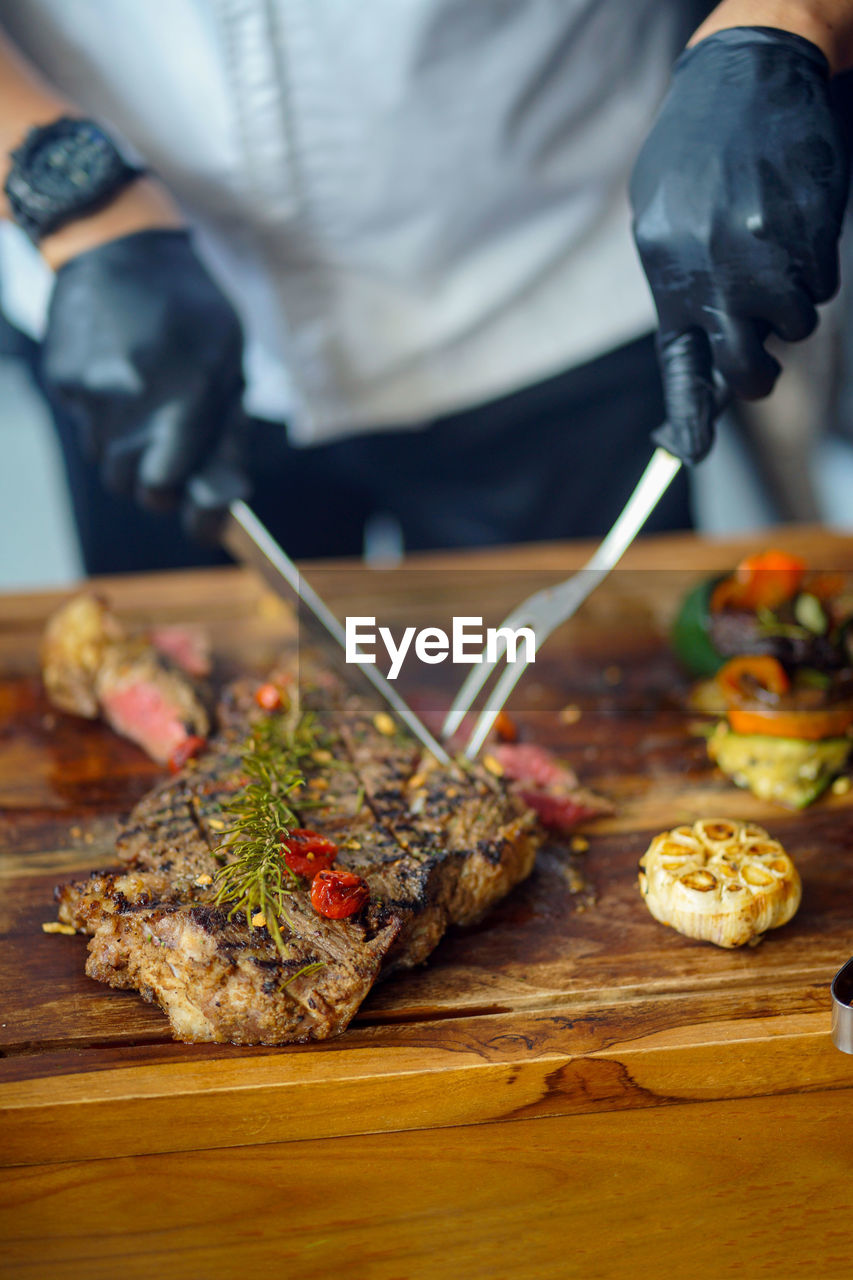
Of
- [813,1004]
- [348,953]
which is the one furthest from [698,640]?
[348,953]

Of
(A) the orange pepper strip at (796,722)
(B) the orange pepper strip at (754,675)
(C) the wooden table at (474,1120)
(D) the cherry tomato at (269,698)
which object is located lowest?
(C) the wooden table at (474,1120)

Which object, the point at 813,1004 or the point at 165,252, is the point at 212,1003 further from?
the point at 165,252

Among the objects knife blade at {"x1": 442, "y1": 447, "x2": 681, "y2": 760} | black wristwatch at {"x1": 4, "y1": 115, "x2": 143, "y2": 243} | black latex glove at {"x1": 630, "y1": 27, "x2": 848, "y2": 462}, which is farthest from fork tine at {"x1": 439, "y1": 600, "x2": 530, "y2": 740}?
black wristwatch at {"x1": 4, "y1": 115, "x2": 143, "y2": 243}

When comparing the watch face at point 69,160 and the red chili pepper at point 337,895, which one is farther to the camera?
the watch face at point 69,160

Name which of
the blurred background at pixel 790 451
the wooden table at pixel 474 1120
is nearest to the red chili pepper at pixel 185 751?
the wooden table at pixel 474 1120

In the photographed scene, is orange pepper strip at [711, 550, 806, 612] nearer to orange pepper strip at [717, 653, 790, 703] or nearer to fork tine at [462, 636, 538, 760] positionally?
orange pepper strip at [717, 653, 790, 703]

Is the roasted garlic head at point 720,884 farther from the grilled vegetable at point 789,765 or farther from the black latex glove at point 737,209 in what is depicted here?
the black latex glove at point 737,209

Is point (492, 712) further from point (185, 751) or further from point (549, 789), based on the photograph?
point (185, 751)

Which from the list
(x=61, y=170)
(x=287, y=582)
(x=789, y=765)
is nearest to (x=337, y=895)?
(x=287, y=582)
